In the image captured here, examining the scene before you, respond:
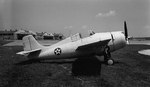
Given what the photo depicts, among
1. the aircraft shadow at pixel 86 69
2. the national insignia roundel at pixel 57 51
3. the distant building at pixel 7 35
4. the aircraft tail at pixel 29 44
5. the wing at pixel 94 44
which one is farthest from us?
the distant building at pixel 7 35

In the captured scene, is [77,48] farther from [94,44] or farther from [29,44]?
[29,44]

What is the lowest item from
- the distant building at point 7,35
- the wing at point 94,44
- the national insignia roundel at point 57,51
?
the national insignia roundel at point 57,51

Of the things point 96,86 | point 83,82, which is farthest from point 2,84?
point 96,86

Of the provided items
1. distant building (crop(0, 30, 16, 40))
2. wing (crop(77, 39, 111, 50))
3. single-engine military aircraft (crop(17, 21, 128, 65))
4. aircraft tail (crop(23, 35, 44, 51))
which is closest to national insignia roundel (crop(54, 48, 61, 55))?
single-engine military aircraft (crop(17, 21, 128, 65))

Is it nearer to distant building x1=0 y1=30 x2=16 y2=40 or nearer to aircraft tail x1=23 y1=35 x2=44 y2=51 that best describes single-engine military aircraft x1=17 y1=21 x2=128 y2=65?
aircraft tail x1=23 y1=35 x2=44 y2=51

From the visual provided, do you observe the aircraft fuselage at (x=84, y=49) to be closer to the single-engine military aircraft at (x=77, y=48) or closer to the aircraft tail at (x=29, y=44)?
the single-engine military aircraft at (x=77, y=48)

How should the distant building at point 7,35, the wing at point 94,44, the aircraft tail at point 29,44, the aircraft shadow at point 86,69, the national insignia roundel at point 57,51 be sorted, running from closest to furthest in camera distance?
the aircraft shadow at point 86,69 → the wing at point 94,44 → the national insignia roundel at point 57,51 → the aircraft tail at point 29,44 → the distant building at point 7,35

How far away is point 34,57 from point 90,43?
4.68 m

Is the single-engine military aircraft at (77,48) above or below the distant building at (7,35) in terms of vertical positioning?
below

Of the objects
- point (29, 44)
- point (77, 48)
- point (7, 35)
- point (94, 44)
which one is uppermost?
point (7, 35)

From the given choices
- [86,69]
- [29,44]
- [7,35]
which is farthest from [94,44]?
[7,35]

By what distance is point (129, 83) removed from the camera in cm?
657

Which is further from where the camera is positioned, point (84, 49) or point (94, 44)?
point (84, 49)

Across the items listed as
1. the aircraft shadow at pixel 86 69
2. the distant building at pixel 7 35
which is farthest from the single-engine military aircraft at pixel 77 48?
the distant building at pixel 7 35
